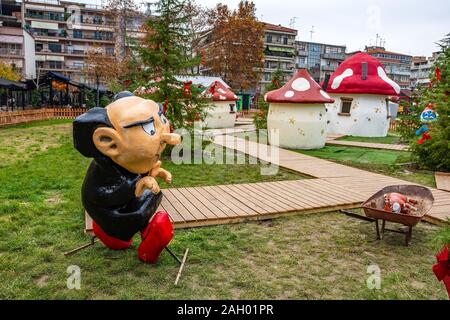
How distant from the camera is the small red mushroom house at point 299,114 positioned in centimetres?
1257

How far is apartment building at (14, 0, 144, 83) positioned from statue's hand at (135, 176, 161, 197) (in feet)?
195

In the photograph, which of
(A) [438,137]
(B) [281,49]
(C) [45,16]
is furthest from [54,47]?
(A) [438,137]

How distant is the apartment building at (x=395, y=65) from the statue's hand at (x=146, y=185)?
3560 inches

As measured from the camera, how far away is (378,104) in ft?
55.5

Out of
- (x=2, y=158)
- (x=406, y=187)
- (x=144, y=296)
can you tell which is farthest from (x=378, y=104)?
(x=144, y=296)

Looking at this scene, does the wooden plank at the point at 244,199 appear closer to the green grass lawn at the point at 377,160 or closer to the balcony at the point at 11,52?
the green grass lawn at the point at 377,160

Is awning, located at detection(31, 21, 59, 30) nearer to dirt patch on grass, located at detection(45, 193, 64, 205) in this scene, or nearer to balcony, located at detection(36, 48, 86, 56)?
balcony, located at detection(36, 48, 86, 56)

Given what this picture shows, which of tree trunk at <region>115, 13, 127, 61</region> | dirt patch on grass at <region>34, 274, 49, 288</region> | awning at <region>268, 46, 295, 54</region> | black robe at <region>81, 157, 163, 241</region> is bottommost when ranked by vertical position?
dirt patch on grass at <region>34, 274, 49, 288</region>

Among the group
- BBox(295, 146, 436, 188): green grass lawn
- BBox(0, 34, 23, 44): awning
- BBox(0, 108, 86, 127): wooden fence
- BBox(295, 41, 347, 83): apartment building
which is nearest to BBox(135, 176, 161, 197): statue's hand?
BBox(295, 146, 436, 188): green grass lawn

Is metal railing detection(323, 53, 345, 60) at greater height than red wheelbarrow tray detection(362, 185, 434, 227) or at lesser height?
greater

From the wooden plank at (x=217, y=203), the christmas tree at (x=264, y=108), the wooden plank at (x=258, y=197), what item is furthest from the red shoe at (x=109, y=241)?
the christmas tree at (x=264, y=108)

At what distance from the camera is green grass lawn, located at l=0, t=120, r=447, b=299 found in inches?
141
